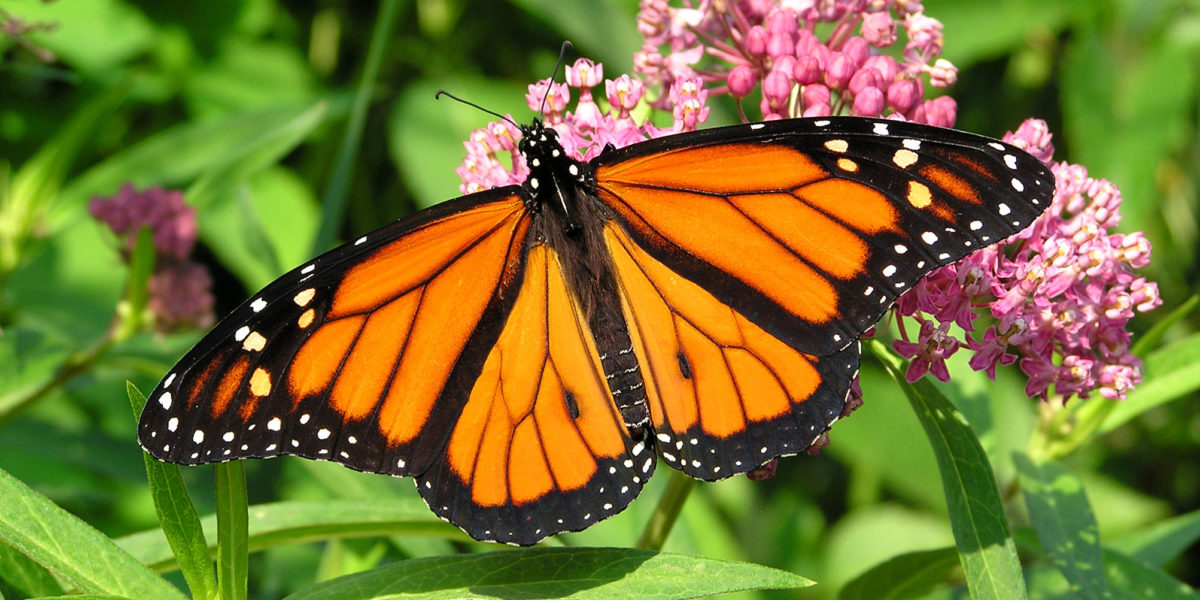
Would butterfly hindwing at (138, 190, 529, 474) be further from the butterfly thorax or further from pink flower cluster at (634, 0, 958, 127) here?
pink flower cluster at (634, 0, 958, 127)

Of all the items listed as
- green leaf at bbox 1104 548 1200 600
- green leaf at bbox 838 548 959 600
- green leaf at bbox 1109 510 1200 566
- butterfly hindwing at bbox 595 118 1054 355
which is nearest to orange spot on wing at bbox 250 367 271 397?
butterfly hindwing at bbox 595 118 1054 355

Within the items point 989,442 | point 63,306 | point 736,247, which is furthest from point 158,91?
point 989,442

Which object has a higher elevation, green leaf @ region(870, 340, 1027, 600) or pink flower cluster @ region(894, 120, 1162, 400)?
pink flower cluster @ region(894, 120, 1162, 400)

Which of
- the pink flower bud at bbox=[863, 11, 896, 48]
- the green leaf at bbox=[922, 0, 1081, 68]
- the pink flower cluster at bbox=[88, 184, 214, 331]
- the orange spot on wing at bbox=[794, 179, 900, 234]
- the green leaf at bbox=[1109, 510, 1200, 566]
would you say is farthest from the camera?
the green leaf at bbox=[922, 0, 1081, 68]

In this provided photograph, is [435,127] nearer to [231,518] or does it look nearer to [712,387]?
[712,387]

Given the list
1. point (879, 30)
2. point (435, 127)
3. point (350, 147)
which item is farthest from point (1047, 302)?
point (435, 127)

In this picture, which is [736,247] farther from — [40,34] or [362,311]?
[40,34]

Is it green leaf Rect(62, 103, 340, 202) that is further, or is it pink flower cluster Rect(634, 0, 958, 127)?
green leaf Rect(62, 103, 340, 202)
